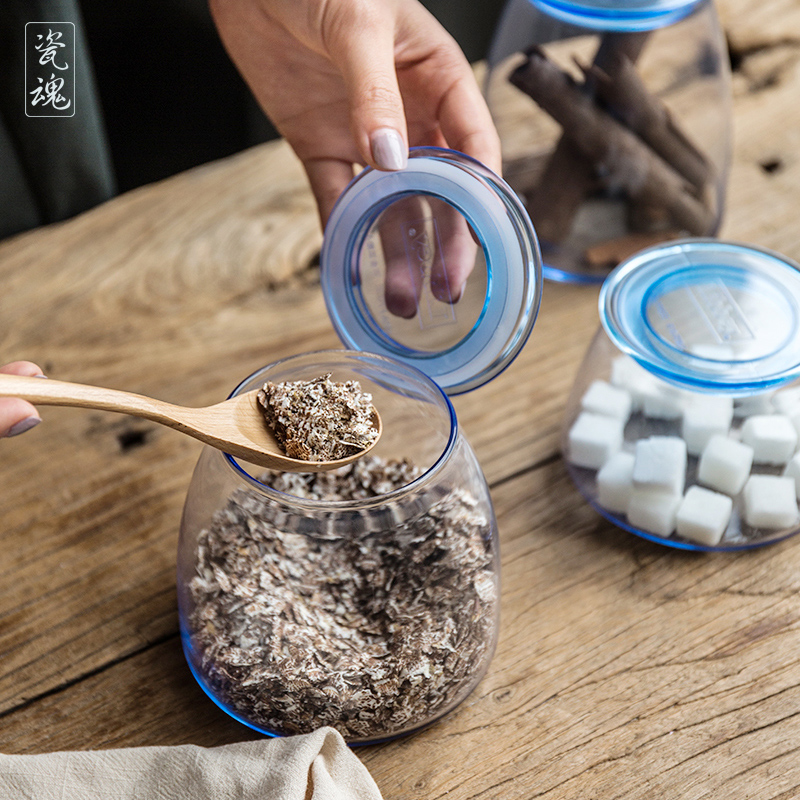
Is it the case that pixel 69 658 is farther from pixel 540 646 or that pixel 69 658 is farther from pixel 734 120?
pixel 734 120

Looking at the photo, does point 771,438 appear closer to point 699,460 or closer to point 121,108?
point 699,460

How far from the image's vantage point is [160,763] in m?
0.60

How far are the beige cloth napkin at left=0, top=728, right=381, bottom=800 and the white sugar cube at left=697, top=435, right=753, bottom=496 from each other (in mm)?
397

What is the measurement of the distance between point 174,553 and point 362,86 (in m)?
0.45

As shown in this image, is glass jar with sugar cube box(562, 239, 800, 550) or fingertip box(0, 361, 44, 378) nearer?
fingertip box(0, 361, 44, 378)

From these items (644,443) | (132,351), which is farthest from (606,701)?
(132,351)

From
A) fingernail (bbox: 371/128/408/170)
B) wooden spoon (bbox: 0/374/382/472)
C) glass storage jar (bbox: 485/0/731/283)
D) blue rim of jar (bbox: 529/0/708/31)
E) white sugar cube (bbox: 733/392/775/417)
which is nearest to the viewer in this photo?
wooden spoon (bbox: 0/374/382/472)

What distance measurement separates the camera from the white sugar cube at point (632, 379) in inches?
32.3

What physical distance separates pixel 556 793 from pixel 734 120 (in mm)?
1017

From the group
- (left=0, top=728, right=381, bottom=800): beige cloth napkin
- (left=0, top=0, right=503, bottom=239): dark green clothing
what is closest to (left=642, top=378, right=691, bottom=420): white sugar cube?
(left=0, top=728, right=381, bottom=800): beige cloth napkin

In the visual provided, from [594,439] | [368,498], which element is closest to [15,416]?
[368,498]

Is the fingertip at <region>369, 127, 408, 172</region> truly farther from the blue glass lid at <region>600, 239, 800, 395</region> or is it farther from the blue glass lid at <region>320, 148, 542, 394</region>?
the blue glass lid at <region>600, 239, 800, 395</region>

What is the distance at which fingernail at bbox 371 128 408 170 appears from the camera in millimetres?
689

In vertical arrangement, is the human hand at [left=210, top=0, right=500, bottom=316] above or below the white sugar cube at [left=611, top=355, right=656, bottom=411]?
above
